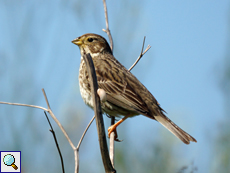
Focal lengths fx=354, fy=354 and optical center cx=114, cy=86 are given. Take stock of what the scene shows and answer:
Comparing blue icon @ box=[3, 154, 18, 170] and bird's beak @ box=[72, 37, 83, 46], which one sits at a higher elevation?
bird's beak @ box=[72, 37, 83, 46]

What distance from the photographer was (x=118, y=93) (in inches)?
149

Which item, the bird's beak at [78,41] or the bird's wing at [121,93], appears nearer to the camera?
the bird's wing at [121,93]

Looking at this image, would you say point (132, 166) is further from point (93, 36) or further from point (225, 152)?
point (93, 36)

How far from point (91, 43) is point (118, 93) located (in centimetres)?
98

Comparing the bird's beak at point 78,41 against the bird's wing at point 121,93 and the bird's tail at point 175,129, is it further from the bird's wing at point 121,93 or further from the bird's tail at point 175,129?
Result: the bird's tail at point 175,129

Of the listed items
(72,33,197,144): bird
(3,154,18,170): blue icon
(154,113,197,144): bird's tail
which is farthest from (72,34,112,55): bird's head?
(3,154,18,170): blue icon

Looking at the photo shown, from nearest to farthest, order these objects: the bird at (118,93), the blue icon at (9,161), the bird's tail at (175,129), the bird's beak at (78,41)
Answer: the bird's tail at (175,129), the blue icon at (9,161), the bird at (118,93), the bird's beak at (78,41)

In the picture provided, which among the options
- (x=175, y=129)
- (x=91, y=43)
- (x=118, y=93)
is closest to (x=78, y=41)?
(x=91, y=43)

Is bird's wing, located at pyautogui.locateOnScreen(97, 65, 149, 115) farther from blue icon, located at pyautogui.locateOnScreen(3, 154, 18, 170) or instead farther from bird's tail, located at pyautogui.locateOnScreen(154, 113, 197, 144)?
blue icon, located at pyautogui.locateOnScreen(3, 154, 18, 170)

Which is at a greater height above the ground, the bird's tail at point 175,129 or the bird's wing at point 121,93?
the bird's wing at point 121,93

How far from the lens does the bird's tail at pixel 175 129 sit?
306 centimetres

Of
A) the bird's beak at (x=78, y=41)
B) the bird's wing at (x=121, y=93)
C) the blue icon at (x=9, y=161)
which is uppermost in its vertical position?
the bird's beak at (x=78, y=41)

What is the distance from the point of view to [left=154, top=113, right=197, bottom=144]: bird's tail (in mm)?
3059

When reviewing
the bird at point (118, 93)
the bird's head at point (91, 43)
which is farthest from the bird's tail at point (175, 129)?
the bird's head at point (91, 43)
